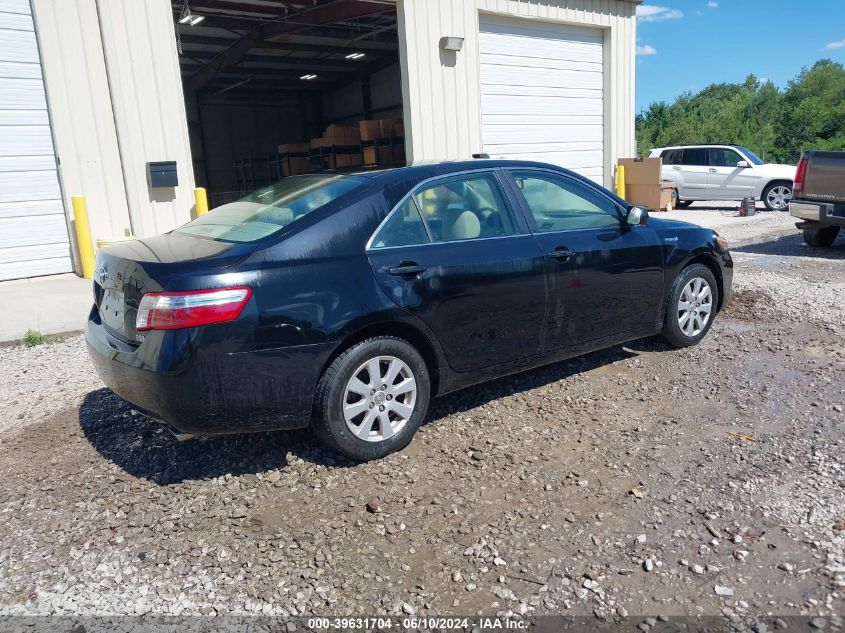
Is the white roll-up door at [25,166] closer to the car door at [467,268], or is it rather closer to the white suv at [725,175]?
the car door at [467,268]

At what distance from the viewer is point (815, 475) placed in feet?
11.4

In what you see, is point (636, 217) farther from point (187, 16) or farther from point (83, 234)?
point (187, 16)

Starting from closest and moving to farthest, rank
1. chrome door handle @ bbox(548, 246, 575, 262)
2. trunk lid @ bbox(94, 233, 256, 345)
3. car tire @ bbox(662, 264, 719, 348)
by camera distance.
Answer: trunk lid @ bbox(94, 233, 256, 345)
chrome door handle @ bbox(548, 246, 575, 262)
car tire @ bbox(662, 264, 719, 348)

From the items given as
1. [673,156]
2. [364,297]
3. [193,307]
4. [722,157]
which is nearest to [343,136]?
[673,156]

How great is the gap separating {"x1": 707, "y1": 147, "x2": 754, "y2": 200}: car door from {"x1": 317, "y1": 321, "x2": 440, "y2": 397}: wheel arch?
16.0 meters

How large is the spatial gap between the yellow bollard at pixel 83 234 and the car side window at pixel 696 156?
1491 cm

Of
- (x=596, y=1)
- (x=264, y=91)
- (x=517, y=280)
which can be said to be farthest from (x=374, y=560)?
(x=264, y=91)

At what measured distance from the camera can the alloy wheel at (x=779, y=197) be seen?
665 inches

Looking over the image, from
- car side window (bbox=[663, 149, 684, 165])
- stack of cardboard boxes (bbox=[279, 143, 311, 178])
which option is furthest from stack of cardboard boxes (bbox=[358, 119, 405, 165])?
car side window (bbox=[663, 149, 684, 165])

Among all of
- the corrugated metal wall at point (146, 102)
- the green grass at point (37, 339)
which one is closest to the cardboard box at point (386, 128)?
the corrugated metal wall at point (146, 102)

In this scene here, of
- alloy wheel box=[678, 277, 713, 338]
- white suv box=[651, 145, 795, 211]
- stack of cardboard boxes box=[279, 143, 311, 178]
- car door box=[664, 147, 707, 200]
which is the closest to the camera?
alloy wheel box=[678, 277, 713, 338]

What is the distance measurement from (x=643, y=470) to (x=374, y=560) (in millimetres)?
1550

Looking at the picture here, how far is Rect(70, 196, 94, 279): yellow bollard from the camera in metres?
8.73

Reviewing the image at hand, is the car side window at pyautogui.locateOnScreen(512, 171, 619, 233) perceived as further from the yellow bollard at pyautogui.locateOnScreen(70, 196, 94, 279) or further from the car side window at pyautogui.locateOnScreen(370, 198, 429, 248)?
the yellow bollard at pyautogui.locateOnScreen(70, 196, 94, 279)
